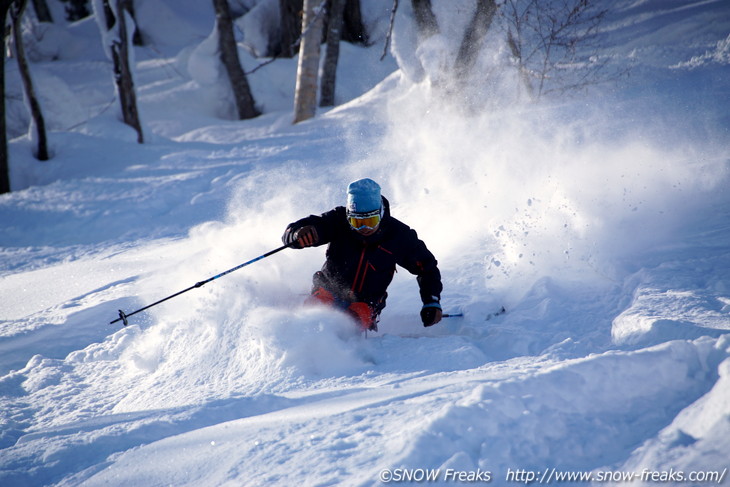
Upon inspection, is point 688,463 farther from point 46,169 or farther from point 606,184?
point 46,169

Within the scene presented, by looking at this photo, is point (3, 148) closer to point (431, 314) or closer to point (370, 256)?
point (370, 256)

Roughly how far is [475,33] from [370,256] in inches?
245

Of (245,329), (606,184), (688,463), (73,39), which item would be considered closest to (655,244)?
(606,184)

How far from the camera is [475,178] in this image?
6941 mm

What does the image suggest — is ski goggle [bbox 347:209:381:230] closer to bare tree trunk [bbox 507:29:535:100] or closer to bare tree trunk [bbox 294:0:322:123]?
bare tree trunk [bbox 507:29:535:100]

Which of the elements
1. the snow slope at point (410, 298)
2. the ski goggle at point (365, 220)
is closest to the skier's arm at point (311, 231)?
the ski goggle at point (365, 220)

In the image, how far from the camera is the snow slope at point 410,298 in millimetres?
2350

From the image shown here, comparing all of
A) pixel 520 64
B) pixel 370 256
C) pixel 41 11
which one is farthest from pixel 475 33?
pixel 41 11

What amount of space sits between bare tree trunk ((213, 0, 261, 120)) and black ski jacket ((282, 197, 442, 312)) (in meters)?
11.7

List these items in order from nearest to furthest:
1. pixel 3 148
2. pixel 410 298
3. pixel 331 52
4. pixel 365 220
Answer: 1. pixel 365 220
2. pixel 410 298
3. pixel 3 148
4. pixel 331 52

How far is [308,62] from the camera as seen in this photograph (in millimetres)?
11961

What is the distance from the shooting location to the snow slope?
2350mm

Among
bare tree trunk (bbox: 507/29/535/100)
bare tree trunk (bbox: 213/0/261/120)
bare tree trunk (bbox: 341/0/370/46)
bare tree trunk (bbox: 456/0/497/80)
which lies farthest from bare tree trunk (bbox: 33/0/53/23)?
bare tree trunk (bbox: 507/29/535/100)

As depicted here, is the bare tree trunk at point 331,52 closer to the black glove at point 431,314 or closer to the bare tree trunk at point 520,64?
the bare tree trunk at point 520,64
